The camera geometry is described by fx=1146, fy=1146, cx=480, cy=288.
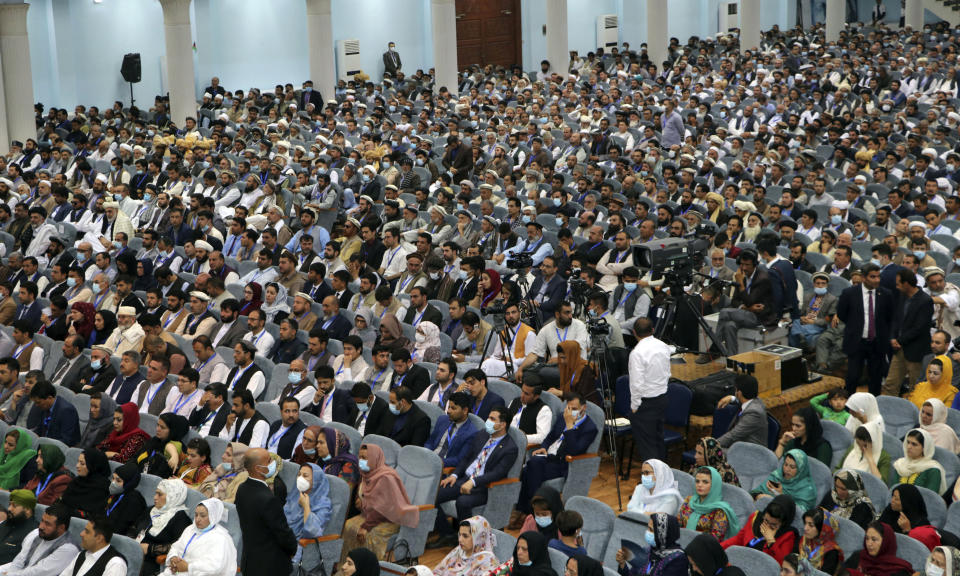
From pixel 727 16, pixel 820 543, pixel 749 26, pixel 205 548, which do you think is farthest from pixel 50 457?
pixel 727 16

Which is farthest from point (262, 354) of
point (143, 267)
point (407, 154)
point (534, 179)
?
point (407, 154)

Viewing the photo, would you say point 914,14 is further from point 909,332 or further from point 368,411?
point 368,411

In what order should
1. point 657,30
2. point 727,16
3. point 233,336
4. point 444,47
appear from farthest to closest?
point 727,16 → point 657,30 → point 444,47 → point 233,336

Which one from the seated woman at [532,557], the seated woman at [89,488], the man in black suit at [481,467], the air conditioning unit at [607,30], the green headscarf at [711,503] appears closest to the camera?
the seated woman at [532,557]

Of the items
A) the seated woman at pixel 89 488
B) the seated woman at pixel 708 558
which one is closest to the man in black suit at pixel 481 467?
the seated woman at pixel 708 558

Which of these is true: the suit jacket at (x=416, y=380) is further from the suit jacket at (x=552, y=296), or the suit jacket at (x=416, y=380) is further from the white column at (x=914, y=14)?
the white column at (x=914, y=14)

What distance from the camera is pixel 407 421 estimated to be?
23.9ft

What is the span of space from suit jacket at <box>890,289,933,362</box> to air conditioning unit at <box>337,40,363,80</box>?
19.4 m

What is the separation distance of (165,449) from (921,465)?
14.5ft

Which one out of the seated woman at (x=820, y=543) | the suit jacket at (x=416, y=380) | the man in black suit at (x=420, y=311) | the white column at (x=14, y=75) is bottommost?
the seated woman at (x=820, y=543)

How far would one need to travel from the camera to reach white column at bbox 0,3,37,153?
18906 millimetres

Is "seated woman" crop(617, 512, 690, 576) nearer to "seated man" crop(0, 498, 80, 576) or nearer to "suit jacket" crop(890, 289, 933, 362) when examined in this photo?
"seated man" crop(0, 498, 80, 576)

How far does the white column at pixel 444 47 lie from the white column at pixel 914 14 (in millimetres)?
13682

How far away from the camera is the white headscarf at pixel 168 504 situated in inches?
246
